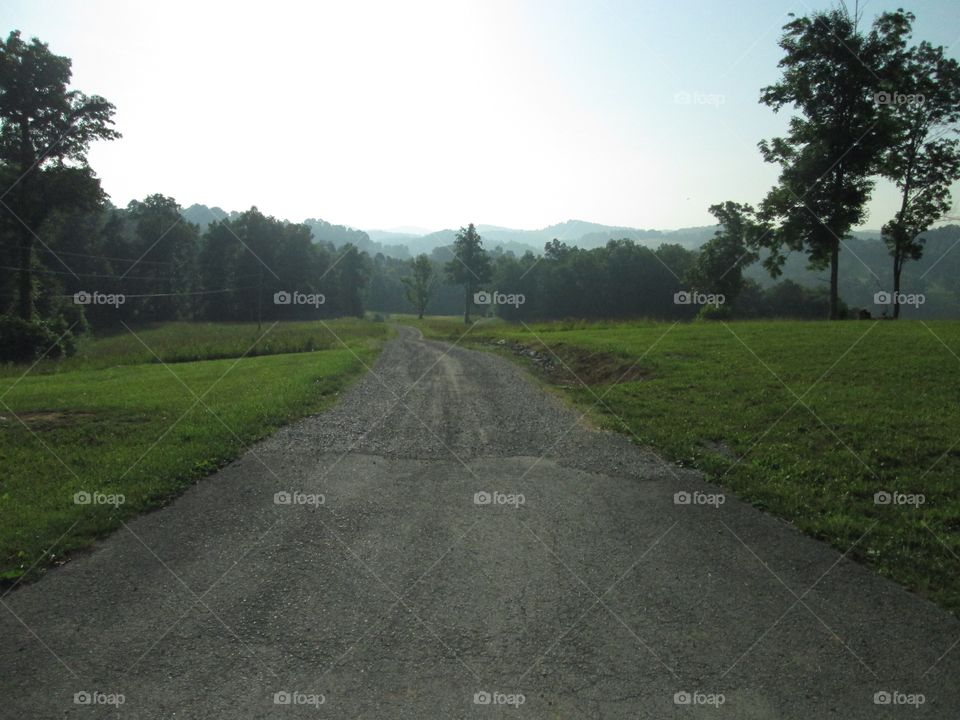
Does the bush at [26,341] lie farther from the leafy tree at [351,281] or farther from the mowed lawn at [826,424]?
the leafy tree at [351,281]

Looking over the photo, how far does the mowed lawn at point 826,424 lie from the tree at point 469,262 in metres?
42.2

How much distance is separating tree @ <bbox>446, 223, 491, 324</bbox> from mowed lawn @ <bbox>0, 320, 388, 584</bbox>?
132 feet

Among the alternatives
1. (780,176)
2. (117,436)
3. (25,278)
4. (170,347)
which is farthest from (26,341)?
(780,176)

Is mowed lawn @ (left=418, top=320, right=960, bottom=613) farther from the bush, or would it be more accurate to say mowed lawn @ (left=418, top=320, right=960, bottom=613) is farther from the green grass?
the bush

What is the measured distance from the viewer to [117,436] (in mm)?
10594

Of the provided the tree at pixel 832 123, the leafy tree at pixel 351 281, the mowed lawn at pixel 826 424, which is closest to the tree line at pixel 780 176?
the tree at pixel 832 123

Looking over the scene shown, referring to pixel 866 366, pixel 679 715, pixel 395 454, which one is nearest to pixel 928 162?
pixel 866 366

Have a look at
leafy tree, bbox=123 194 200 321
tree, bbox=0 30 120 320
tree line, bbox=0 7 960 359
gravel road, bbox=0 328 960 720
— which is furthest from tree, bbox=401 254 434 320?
gravel road, bbox=0 328 960 720

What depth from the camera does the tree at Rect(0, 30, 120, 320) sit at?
116 feet

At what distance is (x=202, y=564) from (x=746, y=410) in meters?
10.3

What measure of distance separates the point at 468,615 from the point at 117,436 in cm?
903

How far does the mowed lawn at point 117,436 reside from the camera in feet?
Answer: 21.6

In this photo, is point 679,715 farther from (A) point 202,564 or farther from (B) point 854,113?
(B) point 854,113

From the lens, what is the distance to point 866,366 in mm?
14055
